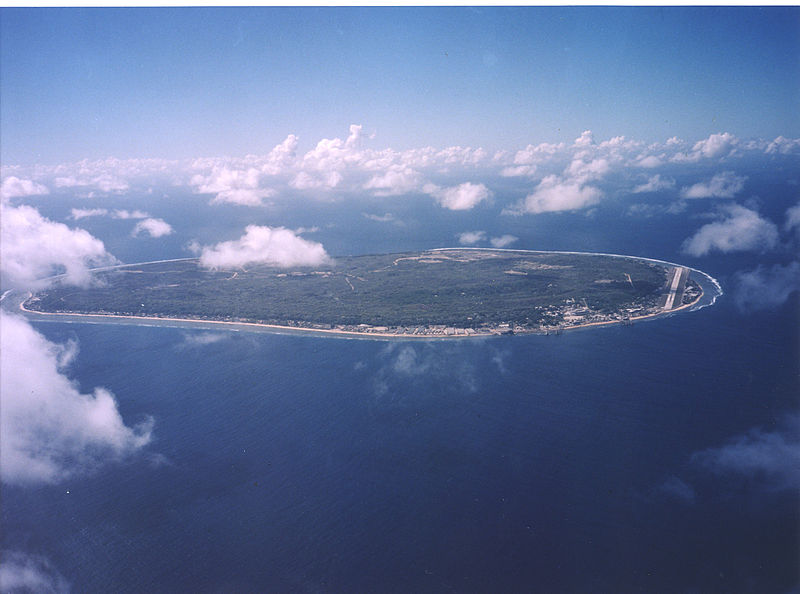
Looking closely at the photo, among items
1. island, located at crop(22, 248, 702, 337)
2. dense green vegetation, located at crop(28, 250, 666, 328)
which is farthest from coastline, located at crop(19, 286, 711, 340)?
dense green vegetation, located at crop(28, 250, 666, 328)

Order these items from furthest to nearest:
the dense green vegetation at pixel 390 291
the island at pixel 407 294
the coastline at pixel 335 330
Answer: the dense green vegetation at pixel 390 291 → the island at pixel 407 294 → the coastline at pixel 335 330

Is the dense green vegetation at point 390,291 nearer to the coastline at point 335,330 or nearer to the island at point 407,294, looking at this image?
the island at point 407,294

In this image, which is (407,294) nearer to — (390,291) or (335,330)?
(390,291)

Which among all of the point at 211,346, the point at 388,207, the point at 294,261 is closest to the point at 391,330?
the point at 211,346

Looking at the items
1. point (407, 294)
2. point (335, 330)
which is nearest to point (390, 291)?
point (407, 294)

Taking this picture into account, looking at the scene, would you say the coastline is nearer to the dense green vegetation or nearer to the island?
the island

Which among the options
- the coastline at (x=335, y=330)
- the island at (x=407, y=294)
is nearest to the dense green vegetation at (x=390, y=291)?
the island at (x=407, y=294)
